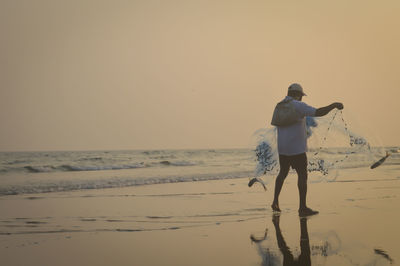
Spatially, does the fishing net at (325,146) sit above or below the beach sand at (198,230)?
above

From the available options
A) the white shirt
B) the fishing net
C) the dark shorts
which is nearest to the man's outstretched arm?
the white shirt

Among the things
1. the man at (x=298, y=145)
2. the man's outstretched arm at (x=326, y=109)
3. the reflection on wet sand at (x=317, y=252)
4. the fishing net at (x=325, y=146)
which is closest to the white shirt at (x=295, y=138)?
the man at (x=298, y=145)

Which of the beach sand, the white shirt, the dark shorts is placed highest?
the white shirt

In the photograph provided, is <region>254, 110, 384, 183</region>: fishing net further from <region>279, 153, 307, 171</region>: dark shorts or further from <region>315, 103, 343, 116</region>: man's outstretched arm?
<region>315, 103, 343, 116</region>: man's outstretched arm

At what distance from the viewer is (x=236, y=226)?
6.24 m

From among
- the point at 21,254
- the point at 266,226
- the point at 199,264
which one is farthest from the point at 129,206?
the point at 199,264

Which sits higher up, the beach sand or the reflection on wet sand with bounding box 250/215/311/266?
the reflection on wet sand with bounding box 250/215/311/266

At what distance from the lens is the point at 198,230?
5.98 meters

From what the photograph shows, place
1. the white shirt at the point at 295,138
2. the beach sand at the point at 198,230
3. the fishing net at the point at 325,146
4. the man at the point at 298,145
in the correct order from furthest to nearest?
the fishing net at the point at 325,146, the white shirt at the point at 295,138, the man at the point at 298,145, the beach sand at the point at 198,230

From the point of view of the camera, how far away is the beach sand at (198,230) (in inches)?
177

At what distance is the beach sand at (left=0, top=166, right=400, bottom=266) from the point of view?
14.8 feet

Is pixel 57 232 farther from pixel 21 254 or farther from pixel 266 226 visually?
pixel 266 226

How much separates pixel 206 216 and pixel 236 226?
98 centimetres

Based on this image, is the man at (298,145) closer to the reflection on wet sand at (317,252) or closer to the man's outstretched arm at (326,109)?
the man's outstretched arm at (326,109)
